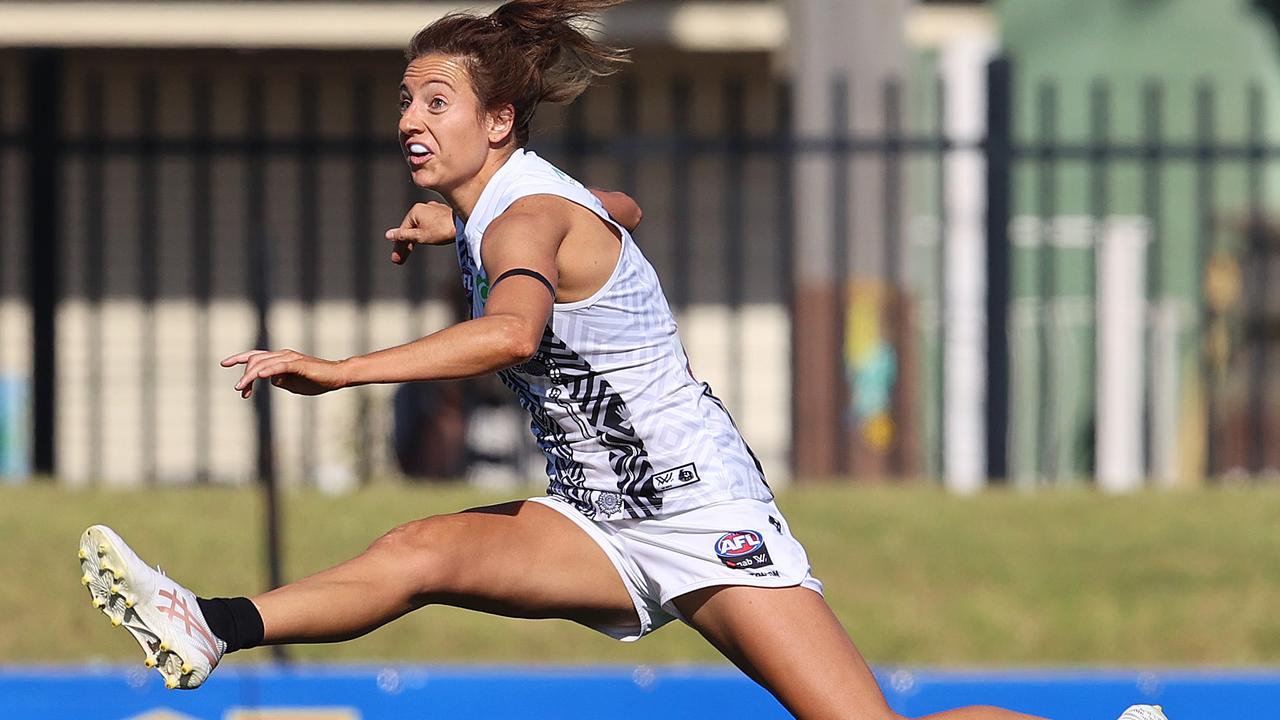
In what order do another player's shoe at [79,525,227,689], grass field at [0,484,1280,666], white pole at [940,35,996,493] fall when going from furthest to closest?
white pole at [940,35,996,493] → grass field at [0,484,1280,666] → another player's shoe at [79,525,227,689]

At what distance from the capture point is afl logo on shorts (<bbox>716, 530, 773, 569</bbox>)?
160 inches

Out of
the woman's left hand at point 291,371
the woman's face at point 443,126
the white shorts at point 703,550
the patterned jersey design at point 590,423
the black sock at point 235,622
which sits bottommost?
the black sock at point 235,622

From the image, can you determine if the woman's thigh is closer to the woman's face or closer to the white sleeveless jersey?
the white sleeveless jersey

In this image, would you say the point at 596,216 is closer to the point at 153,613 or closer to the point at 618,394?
the point at 618,394

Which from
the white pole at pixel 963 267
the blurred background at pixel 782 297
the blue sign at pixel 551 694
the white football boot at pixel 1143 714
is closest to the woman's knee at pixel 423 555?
the white football boot at pixel 1143 714

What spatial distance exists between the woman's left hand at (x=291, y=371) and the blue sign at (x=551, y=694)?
7.59ft

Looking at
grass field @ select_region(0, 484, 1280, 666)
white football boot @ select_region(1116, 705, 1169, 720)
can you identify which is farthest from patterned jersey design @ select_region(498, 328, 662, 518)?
grass field @ select_region(0, 484, 1280, 666)

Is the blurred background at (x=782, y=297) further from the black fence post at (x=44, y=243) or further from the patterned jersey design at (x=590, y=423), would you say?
the patterned jersey design at (x=590, y=423)

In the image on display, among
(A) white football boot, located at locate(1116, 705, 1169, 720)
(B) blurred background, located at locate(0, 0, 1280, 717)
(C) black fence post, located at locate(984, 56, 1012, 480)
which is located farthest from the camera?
(C) black fence post, located at locate(984, 56, 1012, 480)

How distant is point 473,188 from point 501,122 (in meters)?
0.15

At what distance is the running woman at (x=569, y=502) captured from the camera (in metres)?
3.90

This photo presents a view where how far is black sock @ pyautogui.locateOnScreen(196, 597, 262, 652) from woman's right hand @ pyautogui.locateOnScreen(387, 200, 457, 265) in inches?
37.4

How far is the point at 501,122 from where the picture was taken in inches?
161

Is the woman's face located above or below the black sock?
above
